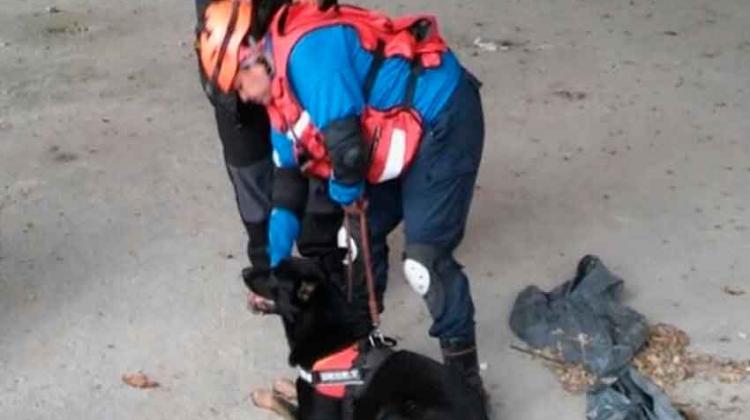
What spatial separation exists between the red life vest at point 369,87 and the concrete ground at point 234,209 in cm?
77

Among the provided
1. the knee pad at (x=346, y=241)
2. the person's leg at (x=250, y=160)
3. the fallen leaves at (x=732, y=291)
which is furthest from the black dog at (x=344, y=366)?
Answer: the fallen leaves at (x=732, y=291)

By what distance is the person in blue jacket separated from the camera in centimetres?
291

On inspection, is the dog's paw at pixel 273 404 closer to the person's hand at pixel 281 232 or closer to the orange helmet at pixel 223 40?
the person's hand at pixel 281 232

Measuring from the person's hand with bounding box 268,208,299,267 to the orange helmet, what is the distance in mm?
489

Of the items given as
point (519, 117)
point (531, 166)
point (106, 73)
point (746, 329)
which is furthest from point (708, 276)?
point (106, 73)

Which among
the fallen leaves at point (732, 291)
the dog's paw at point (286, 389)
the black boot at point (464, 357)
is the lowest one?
the dog's paw at point (286, 389)

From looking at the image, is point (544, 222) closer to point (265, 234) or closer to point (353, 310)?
point (265, 234)

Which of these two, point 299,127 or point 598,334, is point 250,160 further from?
point 598,334

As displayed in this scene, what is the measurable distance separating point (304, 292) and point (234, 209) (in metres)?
1.56

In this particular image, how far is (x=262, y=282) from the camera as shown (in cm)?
305

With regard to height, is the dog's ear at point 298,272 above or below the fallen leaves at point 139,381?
above

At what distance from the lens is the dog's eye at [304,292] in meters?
2.97

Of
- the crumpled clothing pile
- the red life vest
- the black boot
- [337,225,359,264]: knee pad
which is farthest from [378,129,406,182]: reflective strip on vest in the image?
the crumpled clothing pile

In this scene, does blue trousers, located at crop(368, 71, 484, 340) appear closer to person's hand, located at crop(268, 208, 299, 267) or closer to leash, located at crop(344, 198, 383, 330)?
leash, located at crop(344, 198, 383, 330)
